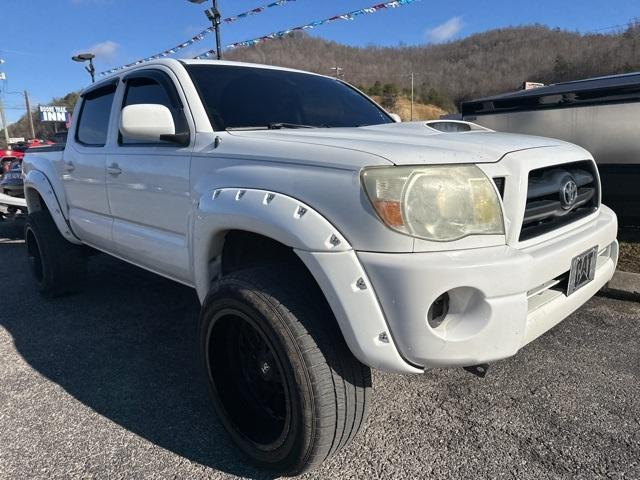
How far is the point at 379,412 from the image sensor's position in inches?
101

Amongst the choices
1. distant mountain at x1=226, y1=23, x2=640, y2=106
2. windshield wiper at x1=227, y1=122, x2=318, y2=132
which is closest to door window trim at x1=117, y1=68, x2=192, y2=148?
windshield wiper at x1=227, y1=122, x2=318, y2=132

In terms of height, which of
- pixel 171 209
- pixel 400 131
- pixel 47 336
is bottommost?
pixel 47 336

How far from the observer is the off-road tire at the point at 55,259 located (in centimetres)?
441

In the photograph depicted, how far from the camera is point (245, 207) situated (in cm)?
207

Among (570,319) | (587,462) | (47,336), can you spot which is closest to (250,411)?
(587,462)

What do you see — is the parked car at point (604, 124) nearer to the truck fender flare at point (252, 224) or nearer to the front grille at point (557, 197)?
the front grille at point (557, 197)

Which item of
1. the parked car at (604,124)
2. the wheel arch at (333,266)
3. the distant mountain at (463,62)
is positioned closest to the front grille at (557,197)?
the wheel arch at (333,266)

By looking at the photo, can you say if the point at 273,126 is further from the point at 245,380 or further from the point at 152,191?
the point at 245,380

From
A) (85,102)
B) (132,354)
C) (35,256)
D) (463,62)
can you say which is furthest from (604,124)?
(463,62)

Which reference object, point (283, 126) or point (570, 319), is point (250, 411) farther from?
point (570, 319)

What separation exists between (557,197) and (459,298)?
2.78 feet

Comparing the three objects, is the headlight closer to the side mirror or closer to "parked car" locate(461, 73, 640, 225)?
the side mirror

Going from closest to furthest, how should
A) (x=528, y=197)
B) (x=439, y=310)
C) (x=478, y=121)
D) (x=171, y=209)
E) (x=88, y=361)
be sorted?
(x=439, y=310), (x=528, y=197), (x=171, y=209), (x=88, y=361), (x=478, y=121)

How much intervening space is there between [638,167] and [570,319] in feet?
4.08
